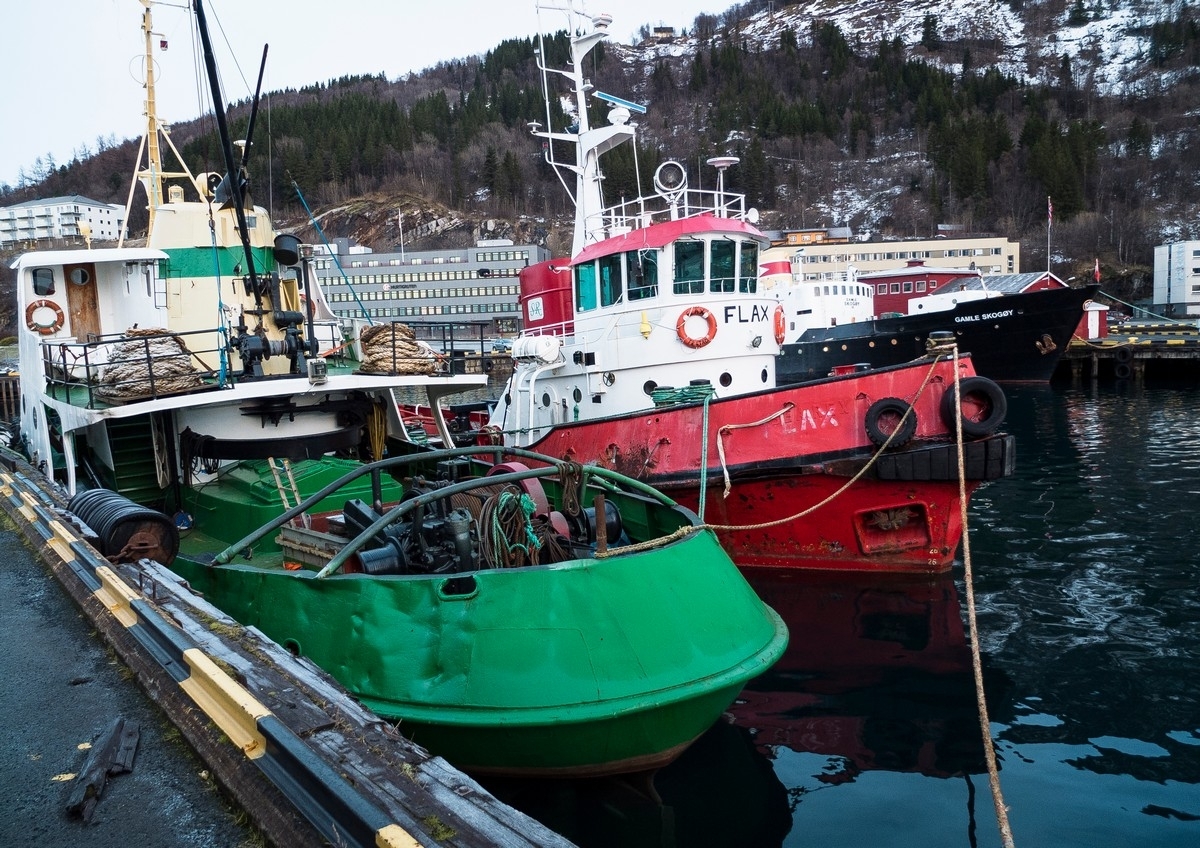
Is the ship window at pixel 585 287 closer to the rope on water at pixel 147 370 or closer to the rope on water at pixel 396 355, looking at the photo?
the rope on water at pixel 396 355

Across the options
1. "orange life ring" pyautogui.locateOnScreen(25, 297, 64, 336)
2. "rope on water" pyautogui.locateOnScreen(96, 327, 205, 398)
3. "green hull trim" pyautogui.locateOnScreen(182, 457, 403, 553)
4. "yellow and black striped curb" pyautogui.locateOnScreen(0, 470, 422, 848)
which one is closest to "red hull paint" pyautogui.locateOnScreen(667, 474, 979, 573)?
"green hull trim" pyautogui.locateOnScreen(182, 457, 403, 553)

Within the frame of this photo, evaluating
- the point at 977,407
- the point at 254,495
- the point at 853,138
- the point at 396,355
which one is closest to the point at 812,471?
the point at 977,407

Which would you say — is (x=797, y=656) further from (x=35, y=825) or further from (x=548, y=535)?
(x=35, y=825)

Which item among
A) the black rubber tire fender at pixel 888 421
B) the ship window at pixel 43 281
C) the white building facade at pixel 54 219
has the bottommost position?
the black rubber tire fender at pixel 888 421

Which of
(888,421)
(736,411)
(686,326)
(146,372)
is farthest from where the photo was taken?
(686,326)

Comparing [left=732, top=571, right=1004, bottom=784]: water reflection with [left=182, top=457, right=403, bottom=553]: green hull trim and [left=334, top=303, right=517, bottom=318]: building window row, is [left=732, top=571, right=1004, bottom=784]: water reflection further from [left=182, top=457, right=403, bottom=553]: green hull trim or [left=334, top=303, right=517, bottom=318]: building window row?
[left=334, top=303, right=517, bottom=318]: building window row

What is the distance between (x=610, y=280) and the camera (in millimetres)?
12406

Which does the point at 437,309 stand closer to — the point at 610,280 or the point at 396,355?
the point at 610,280

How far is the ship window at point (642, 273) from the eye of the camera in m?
11.9

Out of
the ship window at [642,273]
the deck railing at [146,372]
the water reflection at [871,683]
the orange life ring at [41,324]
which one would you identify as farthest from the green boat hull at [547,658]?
the orange life ring at [41,324]

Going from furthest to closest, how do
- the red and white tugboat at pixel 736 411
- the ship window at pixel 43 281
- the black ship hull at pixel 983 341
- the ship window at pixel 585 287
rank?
the black ship hull at pixel 983 341
the ship window at pixel 585 287
the ship window at pixel 43 281
the red and white tugboat at pixel 736 411

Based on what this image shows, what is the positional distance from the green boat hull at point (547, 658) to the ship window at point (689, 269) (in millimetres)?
7150

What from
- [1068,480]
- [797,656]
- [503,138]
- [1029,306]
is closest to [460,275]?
[503,138]

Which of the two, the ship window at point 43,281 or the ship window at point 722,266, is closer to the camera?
the ship window at point 43,281
